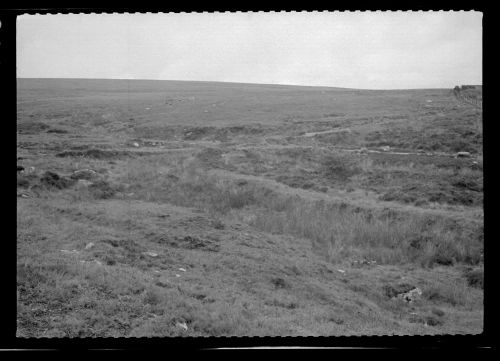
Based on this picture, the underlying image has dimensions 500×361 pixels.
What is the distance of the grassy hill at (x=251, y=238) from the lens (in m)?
6.80

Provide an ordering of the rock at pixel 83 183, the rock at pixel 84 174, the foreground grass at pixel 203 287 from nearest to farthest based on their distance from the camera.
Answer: the foreground grass at pixel 203 287
the rock at pixel 83 183
the rock at pixel 84 174

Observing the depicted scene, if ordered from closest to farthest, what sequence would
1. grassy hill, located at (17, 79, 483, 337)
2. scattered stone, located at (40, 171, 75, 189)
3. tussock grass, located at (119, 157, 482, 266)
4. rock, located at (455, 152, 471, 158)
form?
grassy hill, located at (17, 79, 483, 337)
tussock grass, located at (119, 157, 482, 266)
scattered stone, located at (40, 171, 75, 189)
rock, located at (455, 152, 471, 158)

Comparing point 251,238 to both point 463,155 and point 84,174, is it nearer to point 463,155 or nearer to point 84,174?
point 84,174

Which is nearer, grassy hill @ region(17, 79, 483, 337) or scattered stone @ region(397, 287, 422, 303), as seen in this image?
grassy hill @ region(17, 79, 483, 337)

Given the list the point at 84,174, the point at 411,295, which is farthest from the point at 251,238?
the point at 84,174

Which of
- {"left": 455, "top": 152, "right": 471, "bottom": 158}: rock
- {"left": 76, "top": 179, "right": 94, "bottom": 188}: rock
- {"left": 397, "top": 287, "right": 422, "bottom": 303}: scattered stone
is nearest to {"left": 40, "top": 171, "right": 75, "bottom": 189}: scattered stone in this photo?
{"left": 76, "top": 179, "right": 94, "bottom": 188}: rock

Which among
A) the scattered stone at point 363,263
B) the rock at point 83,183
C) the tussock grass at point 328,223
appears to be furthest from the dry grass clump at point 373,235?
the rock at point 83,183

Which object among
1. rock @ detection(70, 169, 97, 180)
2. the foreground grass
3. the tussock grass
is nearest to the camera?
the foreground grass

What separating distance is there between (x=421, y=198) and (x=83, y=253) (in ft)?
39.0

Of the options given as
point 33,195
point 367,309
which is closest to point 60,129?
point 33,195

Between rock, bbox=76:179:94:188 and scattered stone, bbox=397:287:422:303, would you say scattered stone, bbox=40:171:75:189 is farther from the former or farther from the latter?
scattered stone, bbox=397:287:422:303

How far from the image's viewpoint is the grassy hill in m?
6.80

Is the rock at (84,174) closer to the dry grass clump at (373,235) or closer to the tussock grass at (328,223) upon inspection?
the tussock grass at (328,223)
